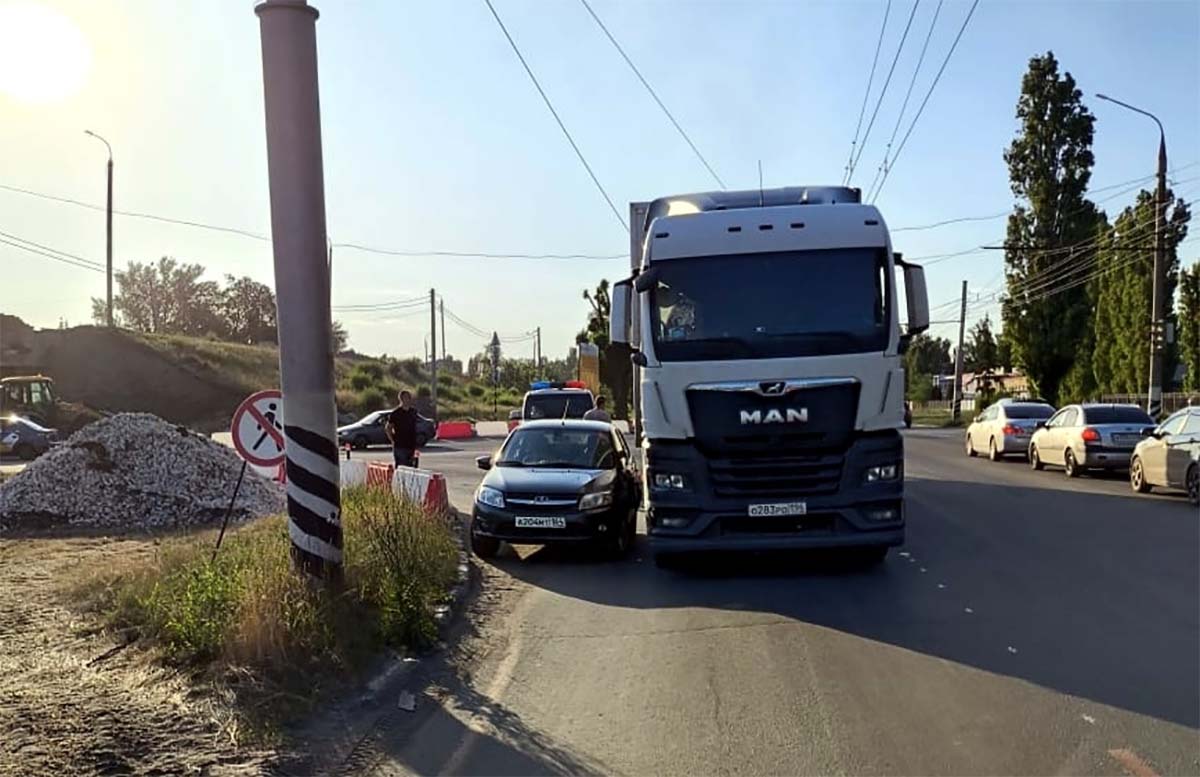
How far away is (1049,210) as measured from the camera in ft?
166

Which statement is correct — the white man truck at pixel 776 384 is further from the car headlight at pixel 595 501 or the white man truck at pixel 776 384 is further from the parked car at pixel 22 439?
the parked car at pixel 22 439

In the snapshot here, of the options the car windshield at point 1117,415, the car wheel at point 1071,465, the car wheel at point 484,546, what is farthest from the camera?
the car wheel at point 1071,465

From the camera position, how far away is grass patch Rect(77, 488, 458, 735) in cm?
668

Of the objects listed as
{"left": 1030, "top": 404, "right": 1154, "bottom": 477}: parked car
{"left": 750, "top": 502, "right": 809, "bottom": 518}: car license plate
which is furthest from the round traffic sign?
{"left": 1030, "top": 404, "right": 1154, "bottom": 477}: parked car

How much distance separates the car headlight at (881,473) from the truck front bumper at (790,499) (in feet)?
0.06

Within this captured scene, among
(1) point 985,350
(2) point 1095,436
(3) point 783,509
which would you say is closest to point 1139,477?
(2) point 1095,436

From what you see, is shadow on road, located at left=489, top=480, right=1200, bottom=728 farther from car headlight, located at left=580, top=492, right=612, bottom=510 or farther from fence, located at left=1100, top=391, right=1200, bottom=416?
fence, located at left=1100, top=391, right=1200, bottom=416

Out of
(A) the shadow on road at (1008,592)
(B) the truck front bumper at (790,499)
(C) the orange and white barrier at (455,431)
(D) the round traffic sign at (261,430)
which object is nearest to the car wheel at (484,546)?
(A) the shadow on road at (1008,592)

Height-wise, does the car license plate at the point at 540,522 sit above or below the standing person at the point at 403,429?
below

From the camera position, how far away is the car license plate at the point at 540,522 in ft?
39.8

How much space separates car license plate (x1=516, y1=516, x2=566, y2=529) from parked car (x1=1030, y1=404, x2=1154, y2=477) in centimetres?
1374

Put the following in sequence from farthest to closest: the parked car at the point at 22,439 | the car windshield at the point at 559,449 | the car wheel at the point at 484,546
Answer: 1. the parked car at the point at 22,439
2. the car windshield at the point at 559,449
3. the car wheel at the point at 484,546

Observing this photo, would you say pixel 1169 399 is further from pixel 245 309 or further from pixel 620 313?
pixel 245 309

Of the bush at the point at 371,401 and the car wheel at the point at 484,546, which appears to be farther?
the bush at the point at 371,401
